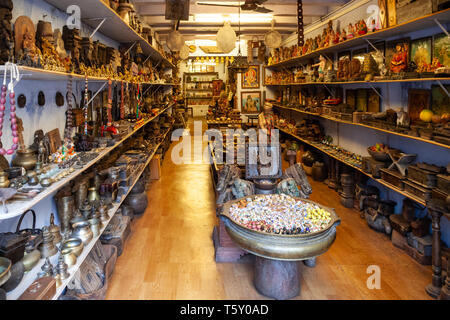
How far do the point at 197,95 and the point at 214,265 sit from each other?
56.2 feet

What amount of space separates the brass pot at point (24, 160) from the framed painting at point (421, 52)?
401 centimetres

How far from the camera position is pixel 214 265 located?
404 centimetres

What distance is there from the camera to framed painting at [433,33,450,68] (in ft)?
12.8

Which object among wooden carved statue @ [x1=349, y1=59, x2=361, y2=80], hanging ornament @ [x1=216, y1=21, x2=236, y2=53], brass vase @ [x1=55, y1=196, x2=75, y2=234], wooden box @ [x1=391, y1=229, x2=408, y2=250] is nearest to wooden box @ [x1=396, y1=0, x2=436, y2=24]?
wooden carved statue @ [x1=349, y1=59, x2=361, y2=80]

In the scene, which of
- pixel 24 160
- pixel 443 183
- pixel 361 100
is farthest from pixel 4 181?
pixel 361 100

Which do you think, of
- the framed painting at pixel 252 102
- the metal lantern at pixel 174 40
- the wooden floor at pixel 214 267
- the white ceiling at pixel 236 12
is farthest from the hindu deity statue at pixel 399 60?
the framed painting at pixel 252 102

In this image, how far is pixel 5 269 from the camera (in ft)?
6.60

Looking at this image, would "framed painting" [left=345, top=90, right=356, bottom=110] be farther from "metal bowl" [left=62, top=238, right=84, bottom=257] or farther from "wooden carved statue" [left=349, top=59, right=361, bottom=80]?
"metal bowl" [left=62, top=238, right=84, bottom=257]

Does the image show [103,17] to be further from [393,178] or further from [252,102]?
[252,102]

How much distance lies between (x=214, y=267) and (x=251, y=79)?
11.1 metres

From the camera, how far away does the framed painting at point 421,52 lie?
14.0 feet

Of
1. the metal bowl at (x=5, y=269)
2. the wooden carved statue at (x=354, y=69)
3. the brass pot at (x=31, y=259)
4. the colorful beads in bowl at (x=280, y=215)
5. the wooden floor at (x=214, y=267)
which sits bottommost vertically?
the wooden floor at (x=214, y=267)

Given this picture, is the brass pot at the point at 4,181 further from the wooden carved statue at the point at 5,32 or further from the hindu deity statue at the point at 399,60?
the hindu deity statue at the point at 399,60
